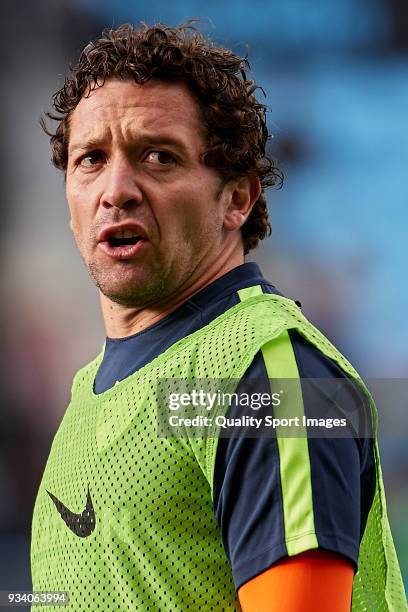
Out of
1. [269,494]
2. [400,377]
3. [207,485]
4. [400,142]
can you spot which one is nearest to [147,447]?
[207,485]

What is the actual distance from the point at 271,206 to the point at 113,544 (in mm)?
4843

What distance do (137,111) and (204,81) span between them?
189 millimetres

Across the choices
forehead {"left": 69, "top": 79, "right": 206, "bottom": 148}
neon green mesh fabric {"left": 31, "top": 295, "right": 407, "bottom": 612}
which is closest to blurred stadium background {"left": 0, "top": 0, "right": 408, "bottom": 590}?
forehead {"left": 69, "top": 79, "right": 206, "bottom": 148}

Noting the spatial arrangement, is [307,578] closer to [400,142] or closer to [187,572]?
[187,572]

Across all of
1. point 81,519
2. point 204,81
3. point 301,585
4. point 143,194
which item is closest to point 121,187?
point 143,194

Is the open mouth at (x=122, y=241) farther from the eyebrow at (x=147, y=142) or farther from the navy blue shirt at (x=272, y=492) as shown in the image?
the navy blue shirt at (x=272, y=492)

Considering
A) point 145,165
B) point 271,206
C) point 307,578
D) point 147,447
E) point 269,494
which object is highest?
point 271,206

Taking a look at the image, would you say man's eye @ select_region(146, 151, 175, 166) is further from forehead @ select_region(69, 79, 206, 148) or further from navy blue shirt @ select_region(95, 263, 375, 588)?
navy blue shirt @ select_region(95, 263, 375, 588)

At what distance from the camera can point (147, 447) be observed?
1564 millimetres

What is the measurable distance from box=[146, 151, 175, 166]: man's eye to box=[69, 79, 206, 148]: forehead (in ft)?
0.13

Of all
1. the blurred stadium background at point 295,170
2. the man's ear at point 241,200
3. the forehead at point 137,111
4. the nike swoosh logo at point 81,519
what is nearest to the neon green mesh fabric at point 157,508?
the nike swoosh logo at point 81,519

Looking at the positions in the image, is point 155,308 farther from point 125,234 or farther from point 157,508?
point 157,508

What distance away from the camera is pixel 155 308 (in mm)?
1856

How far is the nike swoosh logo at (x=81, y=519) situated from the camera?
1.62 m
